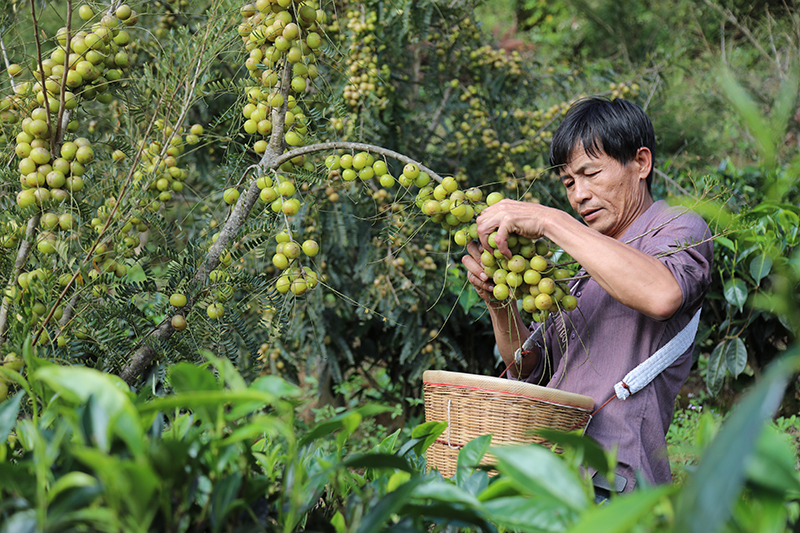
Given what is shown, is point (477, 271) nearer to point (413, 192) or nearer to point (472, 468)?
point (472, 468)

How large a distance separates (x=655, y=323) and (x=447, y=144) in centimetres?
218

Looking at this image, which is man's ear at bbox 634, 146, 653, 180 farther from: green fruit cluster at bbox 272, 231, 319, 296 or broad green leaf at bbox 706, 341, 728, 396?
broad green leaf at bbox 706, 341, 728, 396

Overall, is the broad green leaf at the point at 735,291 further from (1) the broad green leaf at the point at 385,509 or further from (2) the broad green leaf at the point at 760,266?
(1) the broad green leaf at the point at 385,509

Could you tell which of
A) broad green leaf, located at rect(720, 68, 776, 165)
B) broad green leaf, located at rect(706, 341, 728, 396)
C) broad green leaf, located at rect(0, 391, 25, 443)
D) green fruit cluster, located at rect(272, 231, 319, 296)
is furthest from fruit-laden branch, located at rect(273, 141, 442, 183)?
broad green leaf, located at rect(706, 341, 728, 396)

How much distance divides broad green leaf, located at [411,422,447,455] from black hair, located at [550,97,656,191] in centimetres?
103

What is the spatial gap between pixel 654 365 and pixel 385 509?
1095 millimetres

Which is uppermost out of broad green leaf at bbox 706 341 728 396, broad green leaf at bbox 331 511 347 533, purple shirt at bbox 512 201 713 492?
broad green leaf at bbox 331 511 347 533

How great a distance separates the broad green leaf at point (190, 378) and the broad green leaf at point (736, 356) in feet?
9.79

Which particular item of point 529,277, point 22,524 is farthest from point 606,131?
point 22,524

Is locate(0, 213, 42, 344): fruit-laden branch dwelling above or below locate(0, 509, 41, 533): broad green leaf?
below

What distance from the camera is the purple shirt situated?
1.43 m

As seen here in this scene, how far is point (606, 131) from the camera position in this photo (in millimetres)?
1733

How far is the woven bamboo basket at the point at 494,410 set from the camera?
48.0 inches

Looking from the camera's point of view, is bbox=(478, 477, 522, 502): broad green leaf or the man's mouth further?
the man's mouth
